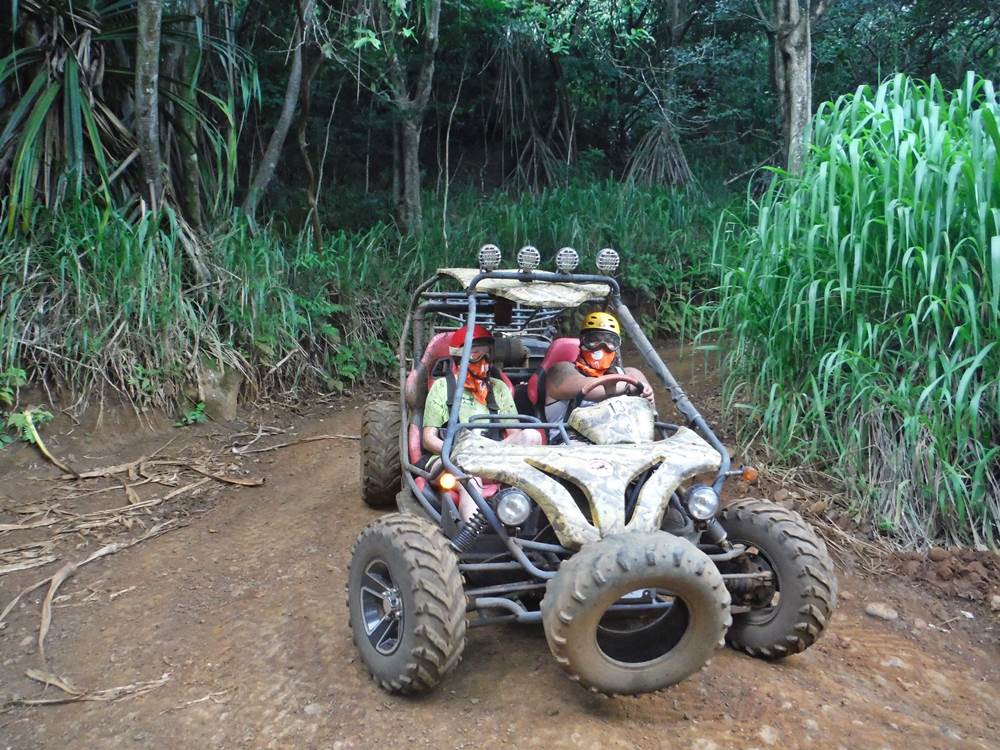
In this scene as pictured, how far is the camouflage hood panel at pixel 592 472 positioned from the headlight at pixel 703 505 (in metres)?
0.09

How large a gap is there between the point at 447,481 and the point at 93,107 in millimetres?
4864

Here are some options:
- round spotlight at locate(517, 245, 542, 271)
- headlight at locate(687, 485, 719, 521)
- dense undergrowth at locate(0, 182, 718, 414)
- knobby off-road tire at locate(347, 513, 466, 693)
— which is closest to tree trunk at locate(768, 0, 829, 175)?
dense undergrowth at locate(0, 182, 718, 414)

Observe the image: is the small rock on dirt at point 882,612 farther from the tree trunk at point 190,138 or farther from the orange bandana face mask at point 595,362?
the tree trunk at point 190,138

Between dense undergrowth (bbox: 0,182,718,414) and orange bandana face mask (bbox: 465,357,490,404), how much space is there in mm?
3052

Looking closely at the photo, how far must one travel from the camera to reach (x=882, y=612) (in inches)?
151

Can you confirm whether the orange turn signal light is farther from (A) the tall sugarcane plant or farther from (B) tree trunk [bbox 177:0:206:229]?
(B) tree trunk [bbox 177:0:206:229]

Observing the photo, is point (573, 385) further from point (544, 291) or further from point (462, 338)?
point (462, 338)

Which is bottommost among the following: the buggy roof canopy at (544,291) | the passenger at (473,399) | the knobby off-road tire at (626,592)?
the knobby off-road tire at (626,592)

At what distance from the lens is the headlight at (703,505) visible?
3.08 m

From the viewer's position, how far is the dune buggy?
260 cm

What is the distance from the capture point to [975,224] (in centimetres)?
427

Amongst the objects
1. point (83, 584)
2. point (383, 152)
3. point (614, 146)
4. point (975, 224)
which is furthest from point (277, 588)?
point (614, 146)

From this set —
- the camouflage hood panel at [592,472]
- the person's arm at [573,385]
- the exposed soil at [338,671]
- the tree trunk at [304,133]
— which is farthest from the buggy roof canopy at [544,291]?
the tree trunk at [304,133]

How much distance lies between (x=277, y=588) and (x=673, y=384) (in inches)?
82.9
